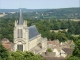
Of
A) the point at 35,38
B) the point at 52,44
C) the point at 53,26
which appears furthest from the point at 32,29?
the point at 53,26

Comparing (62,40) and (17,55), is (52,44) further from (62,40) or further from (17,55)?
(17,55)

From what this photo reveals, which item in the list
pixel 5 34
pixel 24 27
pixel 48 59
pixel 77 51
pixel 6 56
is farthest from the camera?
pixel 5 34

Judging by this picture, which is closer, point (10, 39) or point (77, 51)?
point (77, 51)

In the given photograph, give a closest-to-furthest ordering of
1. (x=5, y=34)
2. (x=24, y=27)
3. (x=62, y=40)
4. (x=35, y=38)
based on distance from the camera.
Answer: 1. (x=24, y=27)
2. (x=35, y=38)
3. (x=62, y=40)
4. (x=5, y=34)

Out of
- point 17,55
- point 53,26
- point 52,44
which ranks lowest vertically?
point 53,26

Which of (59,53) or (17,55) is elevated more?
(17,55)

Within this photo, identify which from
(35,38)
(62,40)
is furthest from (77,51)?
(62,40)

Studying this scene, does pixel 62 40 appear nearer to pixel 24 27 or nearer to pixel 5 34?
pixel 5 34

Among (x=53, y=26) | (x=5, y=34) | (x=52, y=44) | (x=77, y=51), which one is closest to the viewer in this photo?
(x=77, y=51)

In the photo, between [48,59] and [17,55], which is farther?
[48,59]
